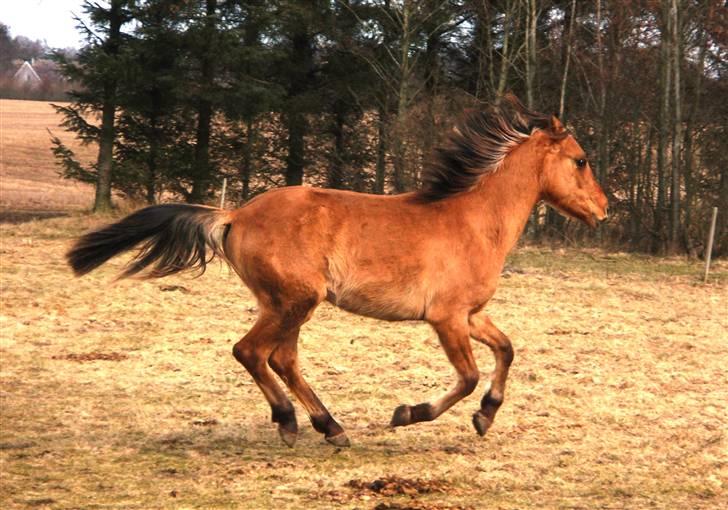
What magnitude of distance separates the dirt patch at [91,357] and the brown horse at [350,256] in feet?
8.89

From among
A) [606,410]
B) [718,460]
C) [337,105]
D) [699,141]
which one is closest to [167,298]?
[606,410]

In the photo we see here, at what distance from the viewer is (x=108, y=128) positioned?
23.4 m

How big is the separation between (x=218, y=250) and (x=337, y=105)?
19332mm

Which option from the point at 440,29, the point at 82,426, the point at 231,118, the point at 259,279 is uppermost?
the point at 440,29

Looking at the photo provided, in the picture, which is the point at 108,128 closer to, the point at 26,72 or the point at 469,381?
the point at 469,381

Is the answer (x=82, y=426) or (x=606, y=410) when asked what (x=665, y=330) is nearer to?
(x=606, y=410)


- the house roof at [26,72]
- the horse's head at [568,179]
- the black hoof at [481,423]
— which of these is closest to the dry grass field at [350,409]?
the black hoof at [481,423]

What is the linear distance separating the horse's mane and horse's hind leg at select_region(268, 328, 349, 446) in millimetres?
1288

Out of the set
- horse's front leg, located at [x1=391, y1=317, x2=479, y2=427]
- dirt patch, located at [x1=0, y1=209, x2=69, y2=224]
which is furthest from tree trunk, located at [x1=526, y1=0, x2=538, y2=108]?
horse's front leg, located at [x1=391, y1=317, x2=479, y2=427]

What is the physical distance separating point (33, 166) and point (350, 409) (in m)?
36.7

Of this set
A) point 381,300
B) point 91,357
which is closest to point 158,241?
point 381,300

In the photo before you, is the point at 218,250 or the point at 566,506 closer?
the point at 566,506

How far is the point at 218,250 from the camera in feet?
20.4

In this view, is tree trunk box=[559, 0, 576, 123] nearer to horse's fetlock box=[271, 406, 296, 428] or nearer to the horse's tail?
the horse's tail
